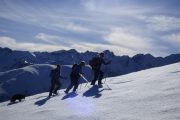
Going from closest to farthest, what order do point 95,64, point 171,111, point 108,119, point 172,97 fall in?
point 171,111, point 108,119, point 172,97, point 95,64

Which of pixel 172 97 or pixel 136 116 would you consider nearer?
pixel 136 116

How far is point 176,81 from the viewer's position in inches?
625

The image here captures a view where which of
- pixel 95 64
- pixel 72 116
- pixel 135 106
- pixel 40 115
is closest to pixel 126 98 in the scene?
pixel 135 106

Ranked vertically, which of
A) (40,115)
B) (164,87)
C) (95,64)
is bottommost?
(40,115)

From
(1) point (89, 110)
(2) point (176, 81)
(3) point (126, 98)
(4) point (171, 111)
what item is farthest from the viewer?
(2) point (176, 81)

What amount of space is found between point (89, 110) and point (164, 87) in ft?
13.3

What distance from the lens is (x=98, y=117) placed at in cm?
1191

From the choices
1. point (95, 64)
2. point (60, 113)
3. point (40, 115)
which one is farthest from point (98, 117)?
point (95, 64)

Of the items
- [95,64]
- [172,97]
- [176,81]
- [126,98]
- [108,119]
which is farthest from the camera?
[95,64]

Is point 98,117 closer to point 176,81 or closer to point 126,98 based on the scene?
point 126,98

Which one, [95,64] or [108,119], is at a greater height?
[95,64]

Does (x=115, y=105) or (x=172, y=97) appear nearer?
(x=172, y=97)

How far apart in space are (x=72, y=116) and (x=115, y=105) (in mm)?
1987

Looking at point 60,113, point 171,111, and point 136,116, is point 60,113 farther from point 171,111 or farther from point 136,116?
point 171,111
